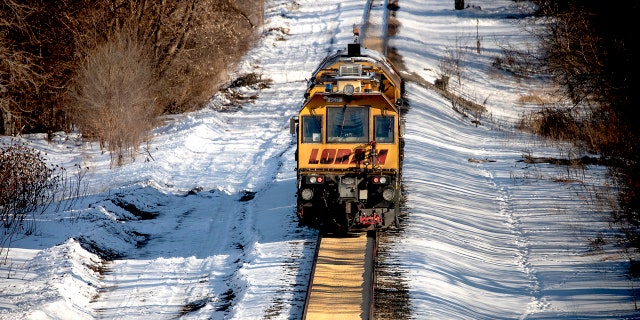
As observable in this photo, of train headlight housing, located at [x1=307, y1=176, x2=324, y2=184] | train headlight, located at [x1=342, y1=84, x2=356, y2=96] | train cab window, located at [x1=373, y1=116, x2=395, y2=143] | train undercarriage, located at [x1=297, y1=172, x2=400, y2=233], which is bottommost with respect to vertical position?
train undercarriage, located at [x1=297, y1=172, x2=400, y2=233]

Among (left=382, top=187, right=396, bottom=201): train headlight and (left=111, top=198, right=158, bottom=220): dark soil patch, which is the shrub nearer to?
(left=111, top=198, right=158, bottom=220): dark soil patch

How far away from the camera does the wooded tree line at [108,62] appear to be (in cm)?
2445

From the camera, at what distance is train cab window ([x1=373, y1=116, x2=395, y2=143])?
615 inches

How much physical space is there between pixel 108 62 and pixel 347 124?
1135 centimetres

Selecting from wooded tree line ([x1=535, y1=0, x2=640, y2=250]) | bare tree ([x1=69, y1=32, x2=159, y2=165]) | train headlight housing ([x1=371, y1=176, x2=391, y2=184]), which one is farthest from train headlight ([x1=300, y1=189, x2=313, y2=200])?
bare tree ([x1=69, y1=32, x2=159, y2=165])

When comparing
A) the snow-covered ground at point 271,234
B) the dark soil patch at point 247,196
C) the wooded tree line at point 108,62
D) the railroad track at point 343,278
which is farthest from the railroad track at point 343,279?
the wooded tree line at point 108,62

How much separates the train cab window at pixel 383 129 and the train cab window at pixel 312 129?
3.51ft

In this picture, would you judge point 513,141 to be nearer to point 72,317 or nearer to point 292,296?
point 292,296

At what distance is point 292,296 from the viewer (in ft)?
43.1

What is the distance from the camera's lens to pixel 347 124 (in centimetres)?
1576

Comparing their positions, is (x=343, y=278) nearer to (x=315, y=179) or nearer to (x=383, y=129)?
(x=315, y=179)

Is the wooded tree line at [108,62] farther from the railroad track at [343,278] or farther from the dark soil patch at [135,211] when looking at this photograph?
the railroad track at [343,278]

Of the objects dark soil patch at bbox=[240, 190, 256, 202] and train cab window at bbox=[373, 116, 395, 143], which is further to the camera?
dark soil patch at bbox=[240, 190, 256, 202]

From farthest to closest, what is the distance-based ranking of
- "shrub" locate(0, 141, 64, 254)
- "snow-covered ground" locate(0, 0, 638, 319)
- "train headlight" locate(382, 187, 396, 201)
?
"shrub" locate(0, 141, 64, 254) → "train headlight" locate(382, 187, 396, 201) → "snow-covered ground" locate(0, 0, 638, 319)
